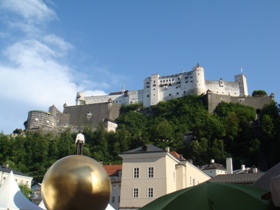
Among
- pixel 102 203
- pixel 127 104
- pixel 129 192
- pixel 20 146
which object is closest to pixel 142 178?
pixel 129 192

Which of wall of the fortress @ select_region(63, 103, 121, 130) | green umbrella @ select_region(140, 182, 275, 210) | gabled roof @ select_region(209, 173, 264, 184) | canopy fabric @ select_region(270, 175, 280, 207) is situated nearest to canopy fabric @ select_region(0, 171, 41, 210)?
green umbrella @ select_region(140, 182, 275, 210)

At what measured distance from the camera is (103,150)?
227ft

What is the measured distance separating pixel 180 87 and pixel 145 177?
62.5 m

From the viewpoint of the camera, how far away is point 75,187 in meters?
3.60

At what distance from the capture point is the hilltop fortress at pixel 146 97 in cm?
8657

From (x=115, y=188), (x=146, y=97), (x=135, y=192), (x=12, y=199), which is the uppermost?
(x=146, y=97)

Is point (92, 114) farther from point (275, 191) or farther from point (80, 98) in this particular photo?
point (275, 191)

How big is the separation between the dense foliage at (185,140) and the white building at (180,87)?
4.09 meters

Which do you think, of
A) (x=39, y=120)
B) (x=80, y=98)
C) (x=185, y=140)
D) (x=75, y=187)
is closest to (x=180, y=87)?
(x=185, y=140)

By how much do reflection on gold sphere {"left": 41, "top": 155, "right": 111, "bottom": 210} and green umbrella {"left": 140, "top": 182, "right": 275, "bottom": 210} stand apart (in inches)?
43.4

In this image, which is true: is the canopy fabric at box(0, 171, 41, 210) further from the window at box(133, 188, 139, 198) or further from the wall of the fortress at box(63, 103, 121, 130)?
the wall of the fortress at box(63, 103, 121, 130)

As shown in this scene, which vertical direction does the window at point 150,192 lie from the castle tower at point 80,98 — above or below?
below

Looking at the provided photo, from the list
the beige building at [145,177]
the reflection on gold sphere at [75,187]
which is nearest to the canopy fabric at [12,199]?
the reflection on gold sphere at [75,187]

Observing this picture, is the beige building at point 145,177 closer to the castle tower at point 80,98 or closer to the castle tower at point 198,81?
the castle tower at point 198,81
